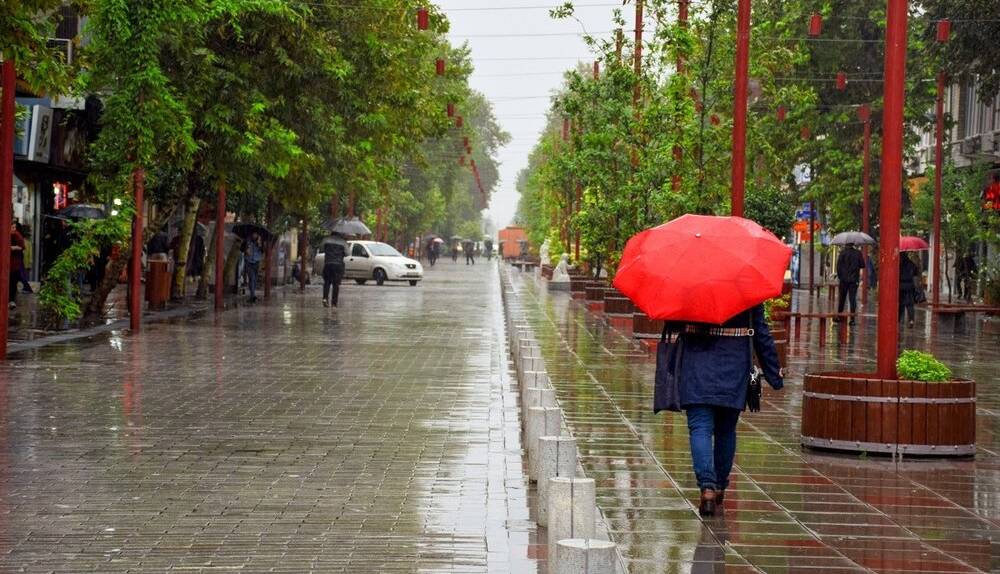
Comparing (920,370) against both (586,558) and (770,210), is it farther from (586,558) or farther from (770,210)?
(770,210)

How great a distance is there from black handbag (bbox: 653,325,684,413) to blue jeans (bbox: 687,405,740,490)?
11 cm

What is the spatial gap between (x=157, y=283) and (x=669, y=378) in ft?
78.7

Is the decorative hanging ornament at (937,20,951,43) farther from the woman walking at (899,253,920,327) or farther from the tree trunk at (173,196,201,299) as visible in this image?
the tree trunk at (173,196,201,299)

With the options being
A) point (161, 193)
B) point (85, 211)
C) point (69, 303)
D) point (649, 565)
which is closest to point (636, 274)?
point (649, 565)

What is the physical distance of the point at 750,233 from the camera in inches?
373

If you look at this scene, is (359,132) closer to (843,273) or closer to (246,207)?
(246,207)

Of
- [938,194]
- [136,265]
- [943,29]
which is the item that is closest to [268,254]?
[136,265]

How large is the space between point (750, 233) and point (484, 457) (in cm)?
296

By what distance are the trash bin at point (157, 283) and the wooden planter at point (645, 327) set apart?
11362mm

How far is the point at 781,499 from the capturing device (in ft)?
32.0

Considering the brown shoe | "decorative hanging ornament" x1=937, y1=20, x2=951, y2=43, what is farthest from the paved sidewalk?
"decorative hanging ornament" x1=937, y1=20, x2=951, y2=43

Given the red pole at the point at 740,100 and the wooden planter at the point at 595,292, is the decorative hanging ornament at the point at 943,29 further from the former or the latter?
the red pole at the point at 740,100

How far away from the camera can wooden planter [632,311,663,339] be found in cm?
2362

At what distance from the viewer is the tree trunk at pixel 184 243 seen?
3428 cm
